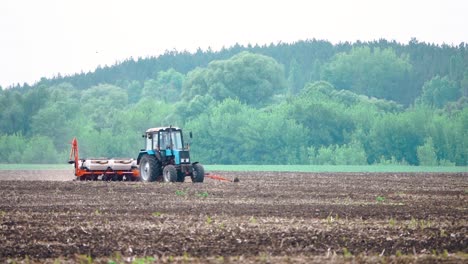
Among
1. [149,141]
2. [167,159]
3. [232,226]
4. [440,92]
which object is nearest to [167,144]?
[167,159]

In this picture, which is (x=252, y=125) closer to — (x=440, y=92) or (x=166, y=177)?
(x=440, y=92)

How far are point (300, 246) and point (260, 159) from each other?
322 feet

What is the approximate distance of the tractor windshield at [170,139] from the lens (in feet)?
154

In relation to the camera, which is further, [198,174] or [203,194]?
[198,174]

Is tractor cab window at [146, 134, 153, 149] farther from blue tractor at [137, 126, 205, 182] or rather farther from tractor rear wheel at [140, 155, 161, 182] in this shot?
tractor rear wheel at [140, 155, 161, 182]

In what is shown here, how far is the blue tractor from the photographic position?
152 ft

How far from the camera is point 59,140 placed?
5020 inches

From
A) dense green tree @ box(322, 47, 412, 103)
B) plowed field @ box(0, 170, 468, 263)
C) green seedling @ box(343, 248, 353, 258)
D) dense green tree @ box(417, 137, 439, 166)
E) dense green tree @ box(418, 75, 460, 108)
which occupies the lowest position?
green seedling @ box(343, 248, 353, 258)

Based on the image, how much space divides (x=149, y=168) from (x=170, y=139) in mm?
1686

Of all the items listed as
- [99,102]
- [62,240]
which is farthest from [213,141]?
[62,240]

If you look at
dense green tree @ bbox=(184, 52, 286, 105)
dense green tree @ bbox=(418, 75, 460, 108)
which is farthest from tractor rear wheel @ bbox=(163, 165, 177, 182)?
dense green tree @ bbox=(418, 75, 460, 108)

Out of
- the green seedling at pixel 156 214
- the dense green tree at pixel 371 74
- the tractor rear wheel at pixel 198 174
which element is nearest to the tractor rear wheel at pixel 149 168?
the tractor rear wheel at pixel 198 174

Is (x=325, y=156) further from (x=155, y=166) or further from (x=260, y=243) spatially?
(x=260, y=243)

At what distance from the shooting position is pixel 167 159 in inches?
1863
